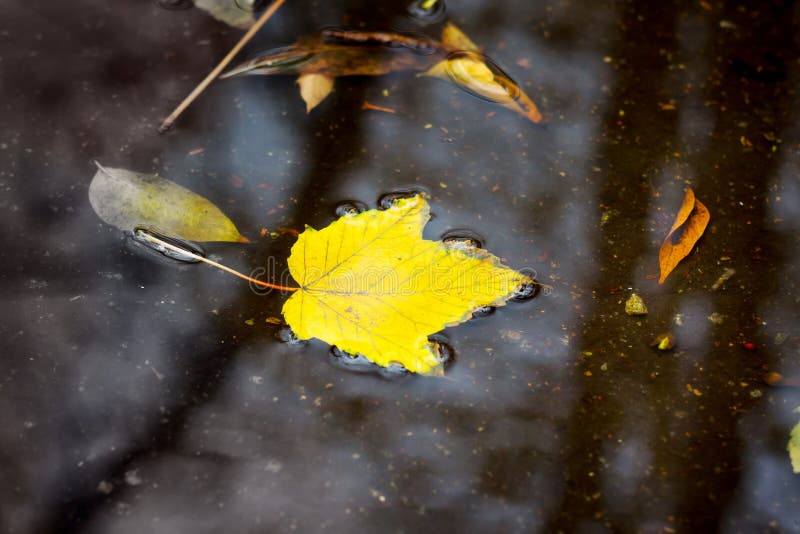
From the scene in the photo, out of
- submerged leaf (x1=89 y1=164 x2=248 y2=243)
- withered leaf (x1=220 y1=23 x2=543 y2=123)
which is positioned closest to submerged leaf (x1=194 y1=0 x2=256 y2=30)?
withered leaf (x1=220 y1=23 x2=543 y2=123)

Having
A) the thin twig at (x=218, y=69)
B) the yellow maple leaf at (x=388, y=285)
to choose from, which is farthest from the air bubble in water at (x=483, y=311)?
the thin twig at (x=218, y=69)

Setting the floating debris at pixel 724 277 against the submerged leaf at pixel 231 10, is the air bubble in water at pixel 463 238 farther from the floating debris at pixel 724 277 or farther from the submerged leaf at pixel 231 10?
the submerged leaf at pixel 231 10

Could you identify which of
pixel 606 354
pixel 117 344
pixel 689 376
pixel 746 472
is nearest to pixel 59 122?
pixel 117 344

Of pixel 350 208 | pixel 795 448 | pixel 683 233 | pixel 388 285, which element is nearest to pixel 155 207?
pixel 350 208

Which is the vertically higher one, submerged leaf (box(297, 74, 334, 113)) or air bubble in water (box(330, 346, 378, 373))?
submerged leaf (box(297, 74, 334, 113))

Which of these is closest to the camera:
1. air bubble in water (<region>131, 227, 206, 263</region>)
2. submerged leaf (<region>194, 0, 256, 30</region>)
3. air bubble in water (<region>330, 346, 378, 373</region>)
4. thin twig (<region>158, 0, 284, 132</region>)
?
air bubble in water (<region>330, 346, 378, 373</region>)

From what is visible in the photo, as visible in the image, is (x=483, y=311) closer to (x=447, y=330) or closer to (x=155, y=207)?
(x=447, y=330)

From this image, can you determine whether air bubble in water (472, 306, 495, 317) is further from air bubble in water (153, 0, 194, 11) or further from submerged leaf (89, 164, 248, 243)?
air bubble in water (153, 0, 194, 11)
